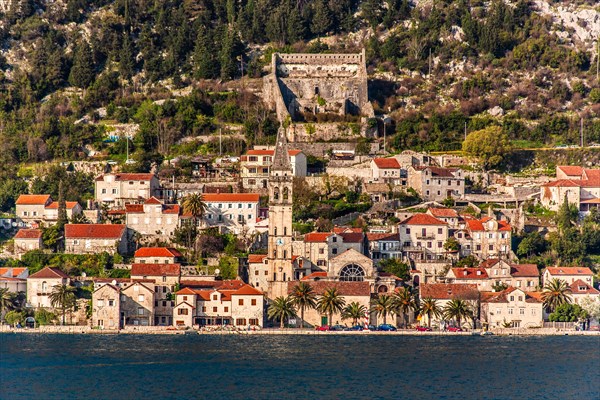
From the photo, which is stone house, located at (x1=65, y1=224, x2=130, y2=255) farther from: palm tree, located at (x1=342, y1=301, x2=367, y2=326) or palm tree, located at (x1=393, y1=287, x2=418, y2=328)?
palm tree, located at (x1=393, y1=287, x2=418, y2=328)

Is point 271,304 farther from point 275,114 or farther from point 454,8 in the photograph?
point 454,8

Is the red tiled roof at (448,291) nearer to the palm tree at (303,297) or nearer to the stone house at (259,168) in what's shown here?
the palm tree at (303,297)

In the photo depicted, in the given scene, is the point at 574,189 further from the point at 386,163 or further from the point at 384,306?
the point at 384,306

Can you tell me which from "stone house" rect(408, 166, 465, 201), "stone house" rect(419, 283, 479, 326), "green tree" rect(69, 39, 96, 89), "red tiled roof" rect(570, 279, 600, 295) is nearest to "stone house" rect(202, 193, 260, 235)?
"stone house" rect(408, 166, 465, 201)

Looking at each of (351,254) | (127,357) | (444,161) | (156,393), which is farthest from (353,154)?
(156,393)

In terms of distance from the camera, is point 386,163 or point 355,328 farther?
point 386,163

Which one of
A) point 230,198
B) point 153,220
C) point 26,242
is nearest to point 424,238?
point 230,198

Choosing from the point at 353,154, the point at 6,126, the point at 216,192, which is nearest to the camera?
the point at 216,192
